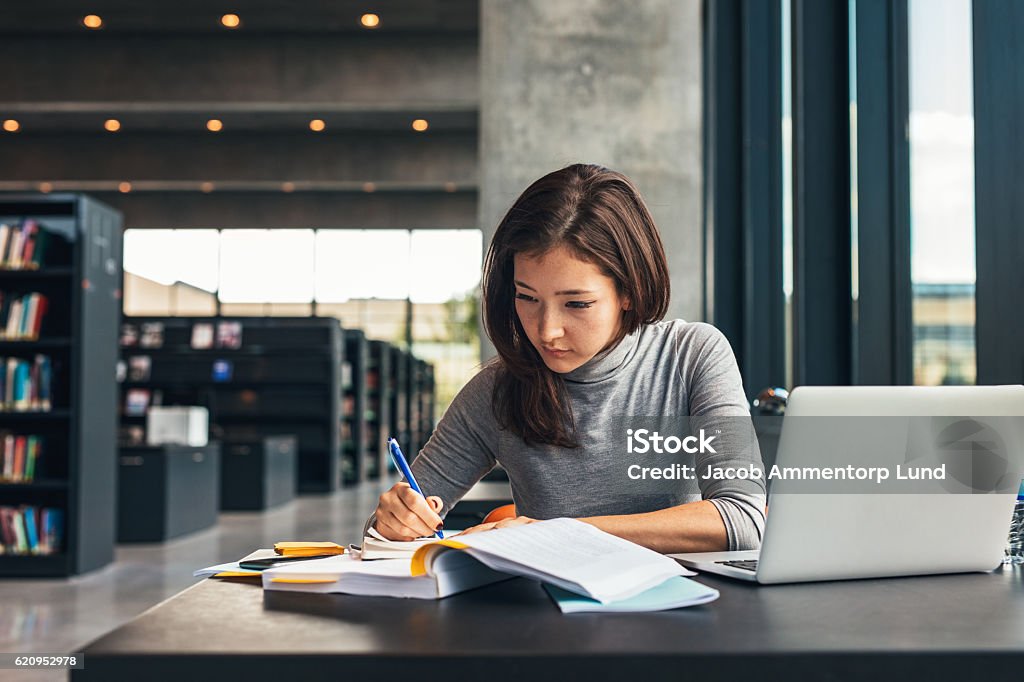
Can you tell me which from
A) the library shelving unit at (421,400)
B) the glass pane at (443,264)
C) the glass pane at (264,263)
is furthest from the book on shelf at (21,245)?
the glass pane at (443,264)

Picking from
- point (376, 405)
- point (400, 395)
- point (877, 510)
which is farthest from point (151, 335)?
point (877, 510)

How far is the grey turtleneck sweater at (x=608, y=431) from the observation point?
1545 mm

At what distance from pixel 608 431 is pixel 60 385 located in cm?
454

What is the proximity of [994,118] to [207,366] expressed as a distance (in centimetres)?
975

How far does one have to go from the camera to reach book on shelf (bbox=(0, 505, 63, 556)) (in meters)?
5.21

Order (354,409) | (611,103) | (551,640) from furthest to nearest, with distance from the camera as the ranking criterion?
1. (354,409)
2. (611,103)
3. (551,640)

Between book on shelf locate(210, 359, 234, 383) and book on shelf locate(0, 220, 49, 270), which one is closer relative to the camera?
book on shelf locate(0, 220, 49, 270)

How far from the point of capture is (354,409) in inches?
475

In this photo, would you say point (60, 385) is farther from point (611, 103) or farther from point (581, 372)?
point (581, 372)

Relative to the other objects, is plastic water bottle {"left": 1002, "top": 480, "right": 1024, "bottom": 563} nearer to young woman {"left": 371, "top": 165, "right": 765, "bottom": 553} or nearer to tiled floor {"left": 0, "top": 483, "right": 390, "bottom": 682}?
young woman {"left": 371, "top": 165, "right": 765, "bottom": 553}

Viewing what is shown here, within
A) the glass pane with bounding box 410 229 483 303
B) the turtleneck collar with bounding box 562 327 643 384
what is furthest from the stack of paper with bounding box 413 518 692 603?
the glass pane with bounding box 410 229 483 303

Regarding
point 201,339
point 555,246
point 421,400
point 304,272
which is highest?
point 304,272

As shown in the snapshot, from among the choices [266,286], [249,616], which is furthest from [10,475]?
[266,286]

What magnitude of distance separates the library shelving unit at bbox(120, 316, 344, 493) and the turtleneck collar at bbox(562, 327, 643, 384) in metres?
9.58
